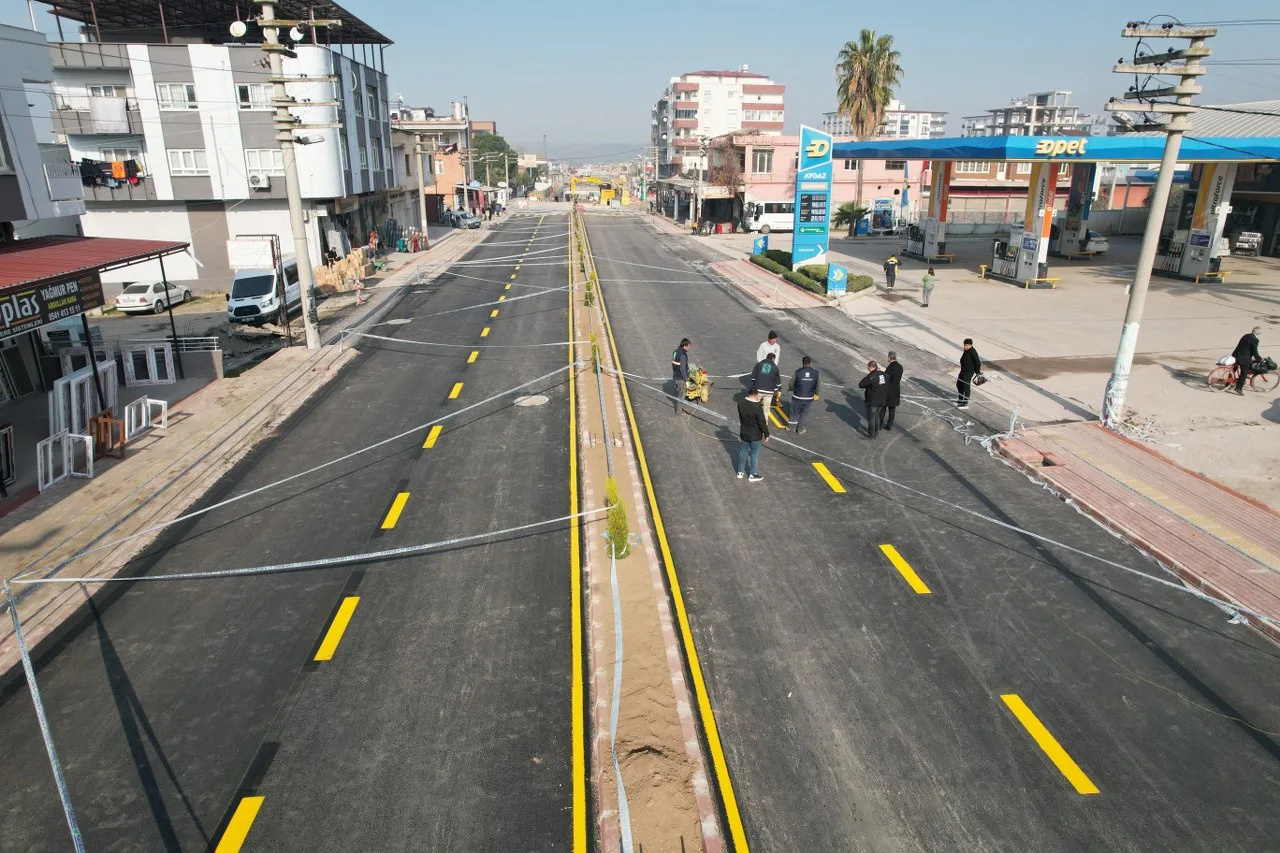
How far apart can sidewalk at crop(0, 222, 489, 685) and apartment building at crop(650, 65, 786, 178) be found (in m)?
115

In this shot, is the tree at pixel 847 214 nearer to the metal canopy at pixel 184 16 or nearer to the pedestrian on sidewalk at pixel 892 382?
the metal canopy at pixel 184 16

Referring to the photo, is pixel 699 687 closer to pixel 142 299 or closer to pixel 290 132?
pixel 290 132

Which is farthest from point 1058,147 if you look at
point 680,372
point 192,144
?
point 192,144

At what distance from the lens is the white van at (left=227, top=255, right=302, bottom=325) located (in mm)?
28312

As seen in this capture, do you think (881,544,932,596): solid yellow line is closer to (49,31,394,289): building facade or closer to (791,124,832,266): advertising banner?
(791,124,832,266): advertising banner

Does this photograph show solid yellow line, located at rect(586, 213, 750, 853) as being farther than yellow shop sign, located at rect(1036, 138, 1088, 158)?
No

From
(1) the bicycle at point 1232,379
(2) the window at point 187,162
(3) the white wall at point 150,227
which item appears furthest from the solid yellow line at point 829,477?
(2) the window at point 187,162

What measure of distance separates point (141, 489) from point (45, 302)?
13.7 feet

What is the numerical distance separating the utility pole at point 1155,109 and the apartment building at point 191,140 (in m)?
34.2

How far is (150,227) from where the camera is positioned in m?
40.6

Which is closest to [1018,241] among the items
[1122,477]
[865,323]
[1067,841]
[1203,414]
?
[865,323]

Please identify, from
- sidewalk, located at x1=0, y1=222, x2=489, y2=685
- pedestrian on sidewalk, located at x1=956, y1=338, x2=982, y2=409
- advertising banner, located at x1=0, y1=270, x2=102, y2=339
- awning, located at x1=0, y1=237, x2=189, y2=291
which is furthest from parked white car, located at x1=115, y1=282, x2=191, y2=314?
pedestrian on sidewalk, located at x1=956, y1=338, x2=982, y2=409

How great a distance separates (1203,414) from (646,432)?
42.2 feet

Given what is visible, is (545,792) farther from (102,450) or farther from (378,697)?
(102,450)
